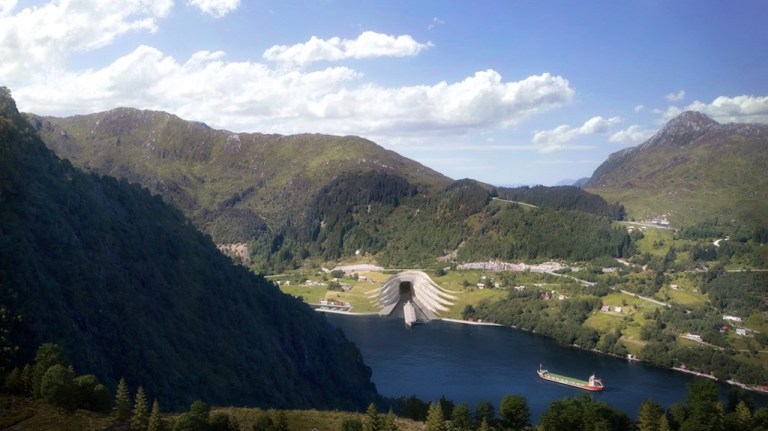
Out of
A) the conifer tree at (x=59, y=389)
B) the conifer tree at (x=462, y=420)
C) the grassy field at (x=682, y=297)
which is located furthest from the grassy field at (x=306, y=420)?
the grassy field at (x=682, y=297)

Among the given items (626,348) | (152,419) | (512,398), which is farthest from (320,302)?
(152,419)

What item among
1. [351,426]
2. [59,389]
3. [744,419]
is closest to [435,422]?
[351,426]

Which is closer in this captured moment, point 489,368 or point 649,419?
point 649,419

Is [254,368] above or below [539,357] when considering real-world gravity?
above

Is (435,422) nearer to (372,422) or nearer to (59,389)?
(372,422)

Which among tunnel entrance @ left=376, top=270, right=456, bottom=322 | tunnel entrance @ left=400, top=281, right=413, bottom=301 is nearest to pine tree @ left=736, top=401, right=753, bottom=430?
tunnel entrance @ left=376, top=270, right=456, bottom=322

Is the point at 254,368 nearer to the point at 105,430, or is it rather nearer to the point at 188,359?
the point at 188,359
